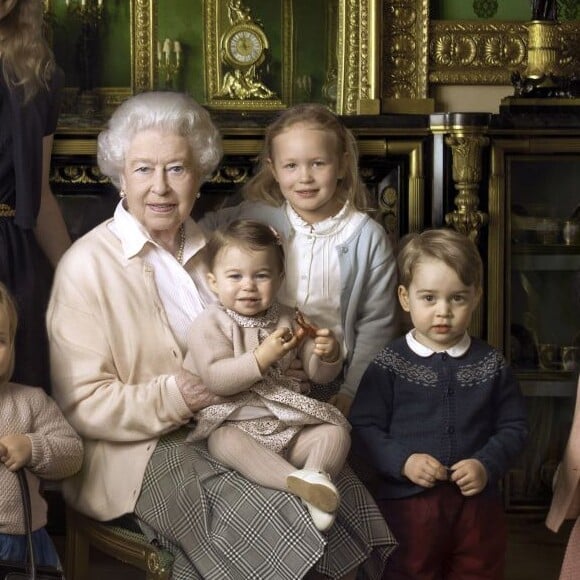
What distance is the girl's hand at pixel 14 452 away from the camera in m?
2.49

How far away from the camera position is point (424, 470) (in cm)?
268

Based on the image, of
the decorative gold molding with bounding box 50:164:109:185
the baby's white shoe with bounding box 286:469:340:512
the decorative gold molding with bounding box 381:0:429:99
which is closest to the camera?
the baby's white shoe with bounding box 286:469:340:512

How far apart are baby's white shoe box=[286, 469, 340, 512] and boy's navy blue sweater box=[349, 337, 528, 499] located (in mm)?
307

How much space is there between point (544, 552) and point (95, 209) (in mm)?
1550

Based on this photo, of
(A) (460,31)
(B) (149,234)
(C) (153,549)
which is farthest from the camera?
(A) (460,31)

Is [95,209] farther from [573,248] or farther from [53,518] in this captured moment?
[573,248]

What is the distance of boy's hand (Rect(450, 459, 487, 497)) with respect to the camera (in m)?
2.67

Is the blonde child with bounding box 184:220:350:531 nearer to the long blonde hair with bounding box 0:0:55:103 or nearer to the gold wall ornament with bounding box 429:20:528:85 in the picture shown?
the long blonde hair with bounding box 0:0:55:103

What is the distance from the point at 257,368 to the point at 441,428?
1.42ft

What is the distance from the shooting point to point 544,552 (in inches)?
139

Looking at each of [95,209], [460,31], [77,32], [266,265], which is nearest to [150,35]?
[77,32]

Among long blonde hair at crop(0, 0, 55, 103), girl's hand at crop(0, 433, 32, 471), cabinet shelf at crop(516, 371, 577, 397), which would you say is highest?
long blonde hair at crop(0, 0, 55, 103)

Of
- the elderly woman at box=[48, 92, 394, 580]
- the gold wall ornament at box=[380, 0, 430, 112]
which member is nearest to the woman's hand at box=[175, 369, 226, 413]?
the elderly woman at box=[48, 92, 394, 580]

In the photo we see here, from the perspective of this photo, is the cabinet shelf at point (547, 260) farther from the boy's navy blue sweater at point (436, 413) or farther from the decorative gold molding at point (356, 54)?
the boy's navy blue sweater at point (436, 413)
